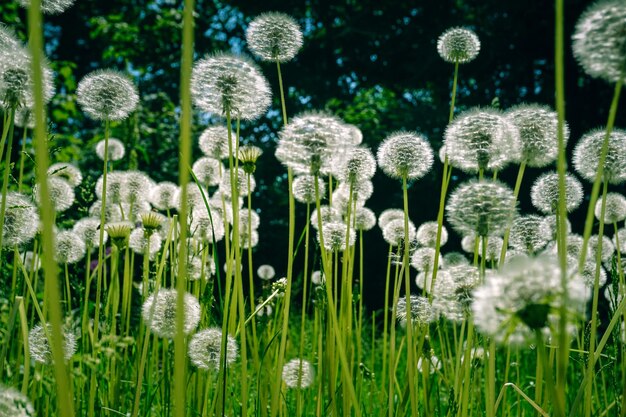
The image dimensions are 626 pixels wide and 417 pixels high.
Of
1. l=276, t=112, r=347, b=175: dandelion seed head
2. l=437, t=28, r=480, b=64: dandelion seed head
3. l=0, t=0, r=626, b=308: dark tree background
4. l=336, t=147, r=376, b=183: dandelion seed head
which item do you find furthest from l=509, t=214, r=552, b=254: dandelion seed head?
l=0, t=0, r=626, b=308: dark tree background

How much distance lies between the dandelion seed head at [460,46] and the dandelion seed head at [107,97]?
123 centimetres

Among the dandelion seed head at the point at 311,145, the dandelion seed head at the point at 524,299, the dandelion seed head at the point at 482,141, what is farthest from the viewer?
the dandelion seed head at the point at 482,141

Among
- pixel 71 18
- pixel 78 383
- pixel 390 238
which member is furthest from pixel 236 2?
pixel 78 383

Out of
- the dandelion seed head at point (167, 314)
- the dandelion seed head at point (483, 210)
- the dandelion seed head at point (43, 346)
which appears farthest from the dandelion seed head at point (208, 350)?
the dandelion seed head at point (483, 210)

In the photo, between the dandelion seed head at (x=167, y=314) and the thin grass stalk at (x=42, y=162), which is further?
the dandelion seed head at (x=167, y=314)

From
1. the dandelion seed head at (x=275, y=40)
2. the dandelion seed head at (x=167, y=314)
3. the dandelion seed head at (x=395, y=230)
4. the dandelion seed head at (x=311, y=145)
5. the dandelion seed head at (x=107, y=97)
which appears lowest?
the dandelion seed head at (x=167, y=314)

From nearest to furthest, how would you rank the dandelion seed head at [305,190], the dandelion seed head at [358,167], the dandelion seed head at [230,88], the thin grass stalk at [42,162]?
1. the thin grass stalk at [42,162]
2. the dandelion seed head at [230,88]
3. the dandelion seed head at [358,167]
4. the dandelion seed head at [305,190]

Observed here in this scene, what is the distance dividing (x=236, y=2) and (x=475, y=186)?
1101 centimetres

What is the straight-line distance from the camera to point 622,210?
112 inches

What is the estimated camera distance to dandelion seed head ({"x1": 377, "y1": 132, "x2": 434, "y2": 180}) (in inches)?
→ 70.6

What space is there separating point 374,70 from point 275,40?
988cm

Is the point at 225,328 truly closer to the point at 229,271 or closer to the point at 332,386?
the point at 229,271

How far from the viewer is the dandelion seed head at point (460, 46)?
207 cm

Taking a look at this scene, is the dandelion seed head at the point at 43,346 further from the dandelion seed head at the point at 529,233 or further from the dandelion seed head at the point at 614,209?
the dandelion seed head at the point at 614,209
